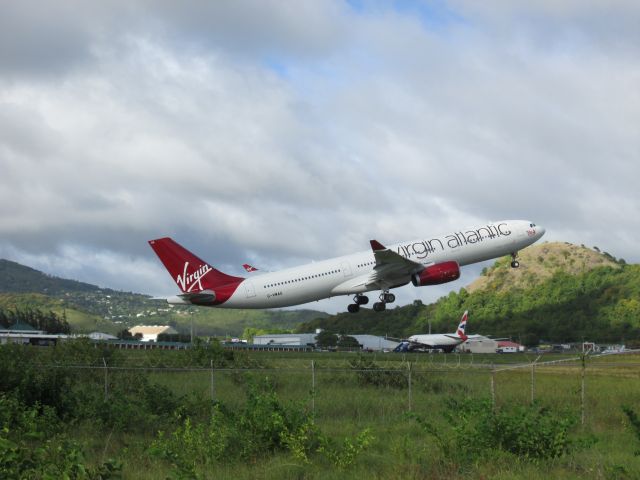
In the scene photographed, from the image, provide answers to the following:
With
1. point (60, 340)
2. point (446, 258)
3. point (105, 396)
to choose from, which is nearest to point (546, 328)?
point (446, 258)

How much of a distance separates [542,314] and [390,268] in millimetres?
71300

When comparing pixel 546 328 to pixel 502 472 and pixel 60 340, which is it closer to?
pixel 60 340

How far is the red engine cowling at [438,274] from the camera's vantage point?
198ft

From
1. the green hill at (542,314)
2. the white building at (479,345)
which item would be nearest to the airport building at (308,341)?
the green hill at (542,314)

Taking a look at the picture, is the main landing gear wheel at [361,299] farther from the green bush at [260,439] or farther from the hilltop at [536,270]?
the hilltop at [536,270]

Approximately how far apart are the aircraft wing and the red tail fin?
1042 cm

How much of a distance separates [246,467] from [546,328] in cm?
10135

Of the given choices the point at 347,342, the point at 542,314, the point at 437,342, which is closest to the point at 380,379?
the point at 437,342

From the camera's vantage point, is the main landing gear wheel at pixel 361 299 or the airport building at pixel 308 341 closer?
the main landing gear wheel at pixel 361 299

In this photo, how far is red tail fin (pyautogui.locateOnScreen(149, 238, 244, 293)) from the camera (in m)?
60.1

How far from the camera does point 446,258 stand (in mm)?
62156

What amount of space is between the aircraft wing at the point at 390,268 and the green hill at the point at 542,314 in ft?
151

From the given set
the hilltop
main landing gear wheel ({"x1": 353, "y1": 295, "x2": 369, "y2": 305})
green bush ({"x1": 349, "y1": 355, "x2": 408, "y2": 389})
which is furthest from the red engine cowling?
the hilltop

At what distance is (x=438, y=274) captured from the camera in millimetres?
60188
